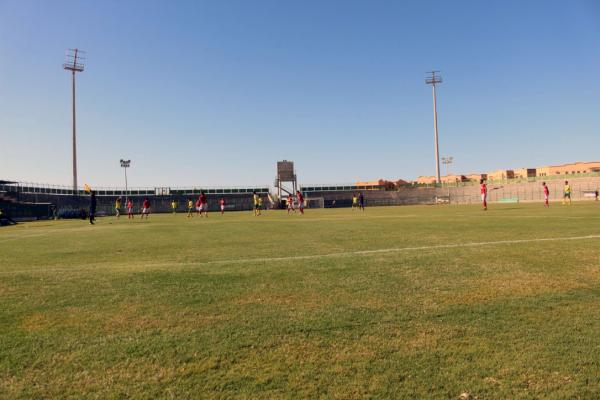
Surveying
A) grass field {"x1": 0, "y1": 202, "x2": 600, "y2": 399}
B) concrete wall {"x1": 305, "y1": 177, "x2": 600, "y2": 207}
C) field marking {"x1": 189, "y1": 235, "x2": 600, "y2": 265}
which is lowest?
grass field {"x1": 0, "y1": 202, "x2": 600, "y2": 399}

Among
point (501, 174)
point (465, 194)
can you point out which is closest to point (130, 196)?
point (465, 194)

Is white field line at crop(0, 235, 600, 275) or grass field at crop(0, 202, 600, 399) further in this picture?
white field line at crop(0, 235, 600, 275)

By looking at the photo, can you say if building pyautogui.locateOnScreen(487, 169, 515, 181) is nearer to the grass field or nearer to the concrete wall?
the concrete wall

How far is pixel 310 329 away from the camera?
3.68 meters

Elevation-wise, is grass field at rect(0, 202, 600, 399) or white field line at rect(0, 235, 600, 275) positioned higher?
white field line at rect(0, 235, 600, 275)

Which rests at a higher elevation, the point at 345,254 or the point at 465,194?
the point at 465,194

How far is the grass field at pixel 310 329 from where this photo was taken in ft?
8.87

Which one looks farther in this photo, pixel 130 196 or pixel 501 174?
pixel 501 174

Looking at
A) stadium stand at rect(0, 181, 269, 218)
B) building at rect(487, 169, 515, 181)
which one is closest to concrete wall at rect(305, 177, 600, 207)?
stadium stand at rect(0, 181, 269, 218)

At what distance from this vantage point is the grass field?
2705 millimetres

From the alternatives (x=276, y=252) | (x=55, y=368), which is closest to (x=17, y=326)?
(x=55, y=368)

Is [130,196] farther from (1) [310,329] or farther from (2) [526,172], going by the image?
(2) [526,172]

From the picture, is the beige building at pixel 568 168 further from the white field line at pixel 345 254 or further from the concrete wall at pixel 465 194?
the white field line at pixel 345 254

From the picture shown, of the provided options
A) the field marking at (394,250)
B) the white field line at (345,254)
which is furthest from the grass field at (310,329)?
the field marking at (394,250)
